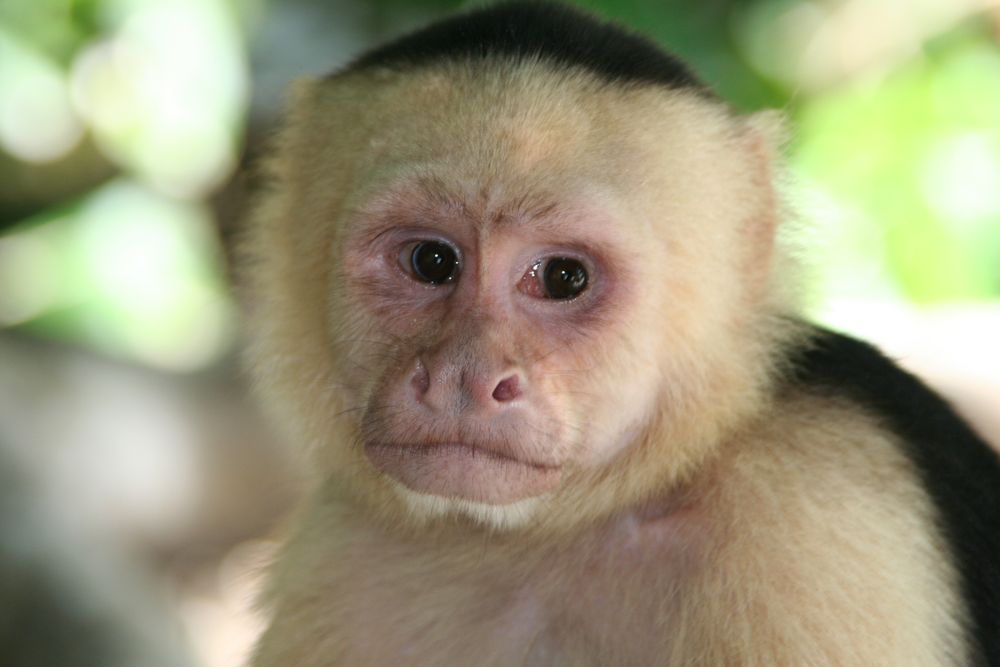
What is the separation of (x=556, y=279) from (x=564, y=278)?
0.02 metres

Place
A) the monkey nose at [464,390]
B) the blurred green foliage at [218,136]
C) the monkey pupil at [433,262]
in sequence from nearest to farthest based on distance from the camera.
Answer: the monkey nose at [464,390]
the monkey pupil at [433,262]
the blurred green foliage at [218,136]

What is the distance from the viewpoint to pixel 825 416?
2.45 metres

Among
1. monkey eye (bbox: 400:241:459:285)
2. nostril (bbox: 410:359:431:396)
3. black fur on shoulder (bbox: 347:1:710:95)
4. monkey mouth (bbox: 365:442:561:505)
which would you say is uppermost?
black fur on shoulder (bbox: 347:1:710:95)

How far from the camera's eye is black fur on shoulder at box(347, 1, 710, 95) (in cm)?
263

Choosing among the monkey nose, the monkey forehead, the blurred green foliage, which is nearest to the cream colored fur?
the monkey forehead

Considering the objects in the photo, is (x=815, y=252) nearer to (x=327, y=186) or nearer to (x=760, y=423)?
(x=760, y=423)

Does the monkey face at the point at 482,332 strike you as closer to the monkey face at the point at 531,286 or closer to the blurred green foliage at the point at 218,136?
the monkey face at the point at 531,286

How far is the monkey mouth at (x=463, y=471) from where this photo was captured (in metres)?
2.30

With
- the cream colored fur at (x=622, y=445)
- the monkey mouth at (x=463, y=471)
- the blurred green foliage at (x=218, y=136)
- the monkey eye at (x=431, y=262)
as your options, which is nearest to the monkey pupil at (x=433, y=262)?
the monkey eye at (x=431, y=262)

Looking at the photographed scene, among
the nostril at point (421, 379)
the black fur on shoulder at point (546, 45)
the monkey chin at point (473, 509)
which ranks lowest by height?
the monkey chin at point (473, 509)

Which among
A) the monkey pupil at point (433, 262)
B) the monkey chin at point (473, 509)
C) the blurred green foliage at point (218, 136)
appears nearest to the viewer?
the monkey chin at point (473, 509)

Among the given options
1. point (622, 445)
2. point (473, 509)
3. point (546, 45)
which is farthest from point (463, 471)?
point (546, 45)

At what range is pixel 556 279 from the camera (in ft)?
8.31

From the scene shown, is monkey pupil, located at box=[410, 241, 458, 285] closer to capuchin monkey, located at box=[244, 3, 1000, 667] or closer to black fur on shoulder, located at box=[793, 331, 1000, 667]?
capuchin monkey, located at box=[244, 3, 1000, 667]
